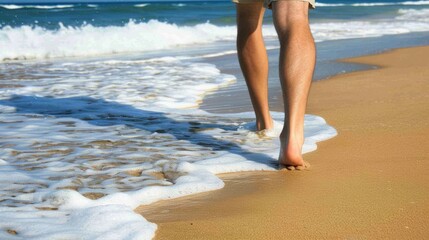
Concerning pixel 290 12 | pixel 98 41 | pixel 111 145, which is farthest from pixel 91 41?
pixel 290 12

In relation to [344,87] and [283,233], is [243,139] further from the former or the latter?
[344,87]

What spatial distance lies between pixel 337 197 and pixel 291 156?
447 mm

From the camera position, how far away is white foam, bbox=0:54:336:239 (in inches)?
90.4

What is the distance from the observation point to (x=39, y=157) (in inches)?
128

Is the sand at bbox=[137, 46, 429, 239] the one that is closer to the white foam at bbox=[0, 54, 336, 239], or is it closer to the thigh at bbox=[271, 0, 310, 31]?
the white foam at bbox=[0, 54, 336, 239]

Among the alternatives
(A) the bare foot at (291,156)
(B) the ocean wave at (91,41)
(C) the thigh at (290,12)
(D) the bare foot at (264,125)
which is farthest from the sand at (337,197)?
(B) the ocean wave at (91,41)

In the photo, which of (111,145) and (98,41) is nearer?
(111,145)

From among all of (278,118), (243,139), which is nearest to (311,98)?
(278,118)

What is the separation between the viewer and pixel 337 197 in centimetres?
243

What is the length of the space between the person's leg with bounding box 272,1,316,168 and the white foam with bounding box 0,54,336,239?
0.21m

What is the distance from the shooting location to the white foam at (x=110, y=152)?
90.4 inches

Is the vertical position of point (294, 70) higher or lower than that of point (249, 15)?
lower

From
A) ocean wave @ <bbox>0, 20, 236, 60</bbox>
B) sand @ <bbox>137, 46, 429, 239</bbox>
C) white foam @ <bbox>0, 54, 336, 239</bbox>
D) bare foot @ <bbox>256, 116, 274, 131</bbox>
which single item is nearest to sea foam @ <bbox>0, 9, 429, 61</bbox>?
ocean wave @ <bbox>0, 20, 236, 60</bbox>

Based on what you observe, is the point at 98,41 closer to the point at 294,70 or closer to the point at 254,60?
the point at 254,60
